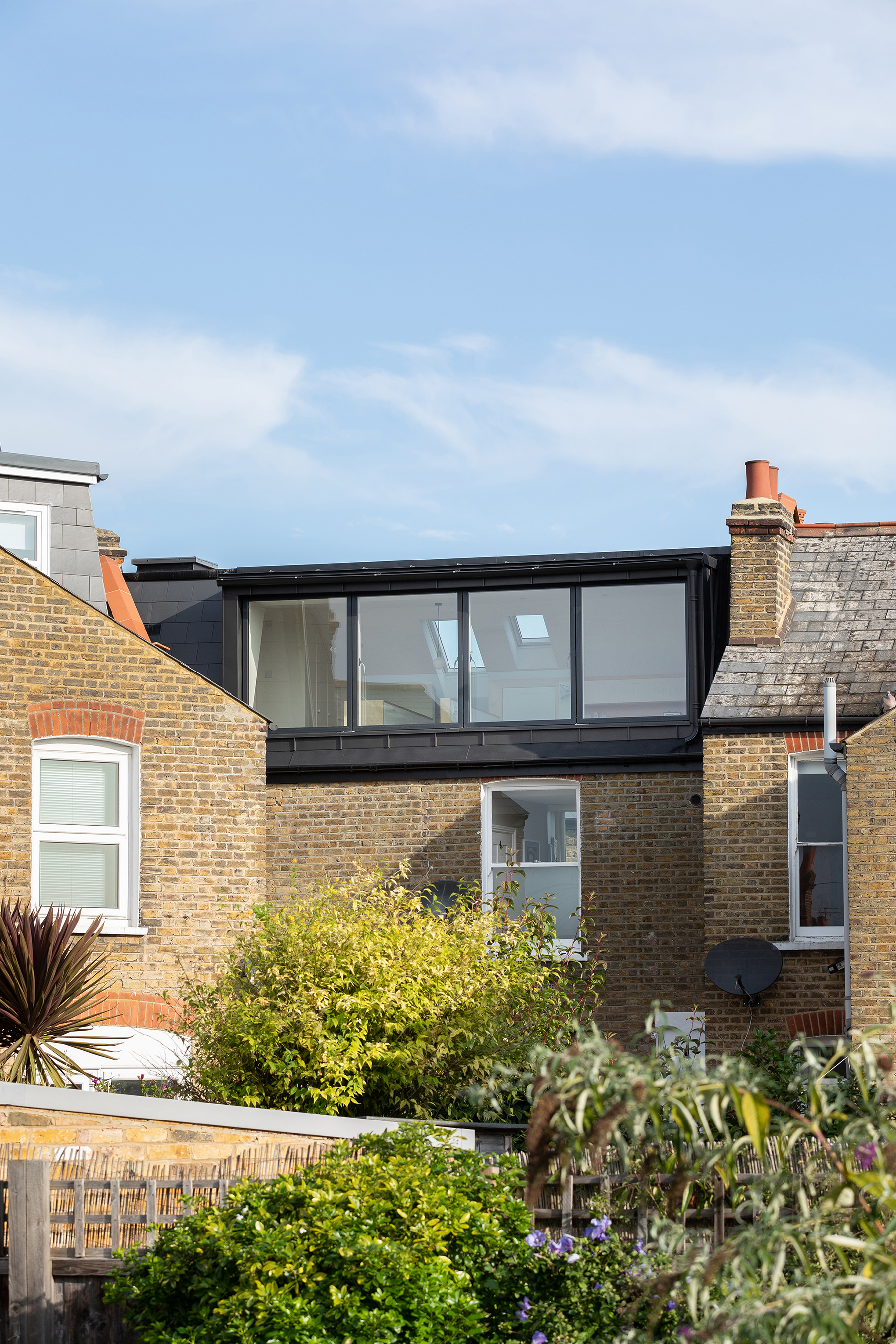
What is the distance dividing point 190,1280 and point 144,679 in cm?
923

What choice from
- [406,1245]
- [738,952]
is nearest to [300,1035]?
[406,1245]

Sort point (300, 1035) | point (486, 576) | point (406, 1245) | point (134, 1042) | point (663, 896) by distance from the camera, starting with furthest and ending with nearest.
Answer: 1. point (486, 576)
2. point (663, 896)
3. point (134, 1042)
4. point (300, 1035)
5. point (406, 1245)

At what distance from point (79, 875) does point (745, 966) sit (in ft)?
22.8

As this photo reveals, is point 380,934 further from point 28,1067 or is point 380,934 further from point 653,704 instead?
point 653,704

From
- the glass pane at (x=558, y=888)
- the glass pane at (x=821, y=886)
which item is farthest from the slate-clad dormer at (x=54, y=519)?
the glass pane at (x=821, y=886)

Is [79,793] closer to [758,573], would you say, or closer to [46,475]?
[46,475]

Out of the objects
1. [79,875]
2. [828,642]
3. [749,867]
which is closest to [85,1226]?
[79,875]

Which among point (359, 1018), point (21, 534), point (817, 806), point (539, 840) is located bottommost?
point (359, 1018)

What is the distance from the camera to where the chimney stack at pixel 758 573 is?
1722 cm

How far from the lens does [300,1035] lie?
1163 cm

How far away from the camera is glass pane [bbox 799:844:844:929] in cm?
1622

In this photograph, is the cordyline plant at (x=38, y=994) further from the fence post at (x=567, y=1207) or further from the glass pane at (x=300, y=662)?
the glass pane at (x=300, y=662)

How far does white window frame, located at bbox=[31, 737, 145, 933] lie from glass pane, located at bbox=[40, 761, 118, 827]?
4cm

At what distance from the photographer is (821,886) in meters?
16.3
